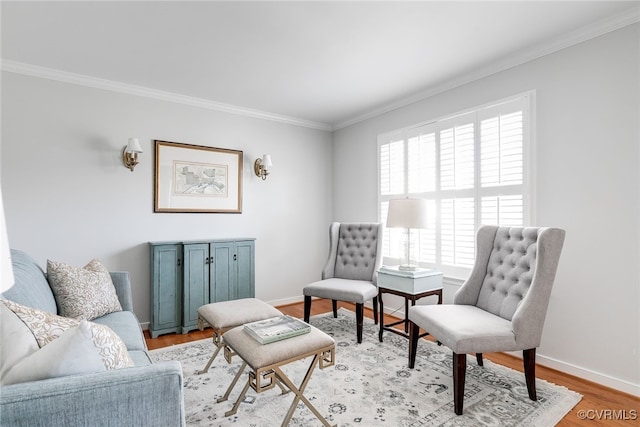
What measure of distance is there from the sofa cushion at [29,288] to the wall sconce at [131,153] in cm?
148

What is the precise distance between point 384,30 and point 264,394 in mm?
2677

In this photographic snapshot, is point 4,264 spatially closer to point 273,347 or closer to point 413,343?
point 273,347

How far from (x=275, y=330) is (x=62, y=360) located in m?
1.04

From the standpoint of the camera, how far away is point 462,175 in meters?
3.17

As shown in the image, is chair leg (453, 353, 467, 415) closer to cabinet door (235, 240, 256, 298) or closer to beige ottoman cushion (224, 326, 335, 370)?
beige ottoman cushion (224, 326, 335, 370)

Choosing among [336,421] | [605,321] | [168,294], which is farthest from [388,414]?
[168,294]

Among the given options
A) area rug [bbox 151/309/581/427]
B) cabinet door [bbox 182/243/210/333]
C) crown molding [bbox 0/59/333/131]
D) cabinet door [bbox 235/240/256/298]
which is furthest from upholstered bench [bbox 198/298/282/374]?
crown molding [bbox 0/59/333/131]

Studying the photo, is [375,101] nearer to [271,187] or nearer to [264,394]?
[271,187]

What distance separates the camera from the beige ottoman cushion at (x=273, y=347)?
5.36 feet

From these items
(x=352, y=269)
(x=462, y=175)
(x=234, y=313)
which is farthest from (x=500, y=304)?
(x=234, y=313)

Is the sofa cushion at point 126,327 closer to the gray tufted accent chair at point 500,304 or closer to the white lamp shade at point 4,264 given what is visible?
the white lamp shade at point 4,264

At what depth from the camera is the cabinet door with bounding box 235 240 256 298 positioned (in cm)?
373

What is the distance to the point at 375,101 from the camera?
3.86 metres

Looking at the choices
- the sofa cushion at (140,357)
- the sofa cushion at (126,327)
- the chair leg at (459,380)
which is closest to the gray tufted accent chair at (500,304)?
the chair leg at (459,380)
